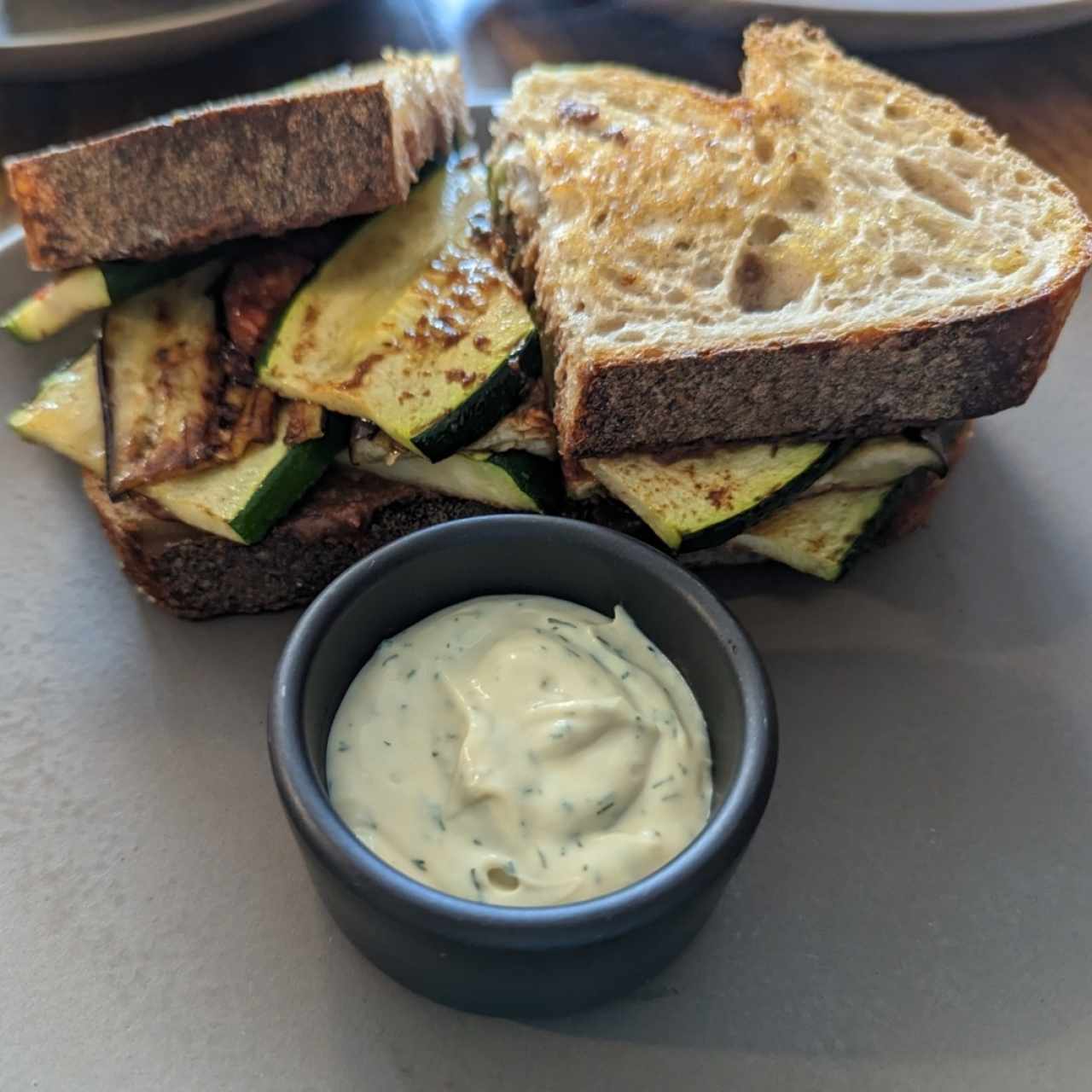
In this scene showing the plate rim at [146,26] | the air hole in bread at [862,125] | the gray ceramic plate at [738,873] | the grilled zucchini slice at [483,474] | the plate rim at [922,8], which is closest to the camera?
the gray ceramic plate at [738,873]

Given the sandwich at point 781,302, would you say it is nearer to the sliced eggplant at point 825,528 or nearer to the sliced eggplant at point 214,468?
the sliced eggplant at point 825,528

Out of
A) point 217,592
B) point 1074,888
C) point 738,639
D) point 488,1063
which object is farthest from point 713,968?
point 217,592

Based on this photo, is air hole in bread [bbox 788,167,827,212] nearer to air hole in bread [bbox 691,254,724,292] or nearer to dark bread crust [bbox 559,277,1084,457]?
air hole in bread [bbox 691,254,724,292]

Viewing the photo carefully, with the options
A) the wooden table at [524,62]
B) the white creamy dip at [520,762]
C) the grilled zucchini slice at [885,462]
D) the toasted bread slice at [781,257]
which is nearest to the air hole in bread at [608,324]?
the toasted bread slice at [781,257]

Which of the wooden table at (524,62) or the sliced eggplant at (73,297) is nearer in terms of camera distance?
the sliced eggplant at (73,297)

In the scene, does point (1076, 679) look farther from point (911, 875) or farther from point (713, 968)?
point (713, 968)

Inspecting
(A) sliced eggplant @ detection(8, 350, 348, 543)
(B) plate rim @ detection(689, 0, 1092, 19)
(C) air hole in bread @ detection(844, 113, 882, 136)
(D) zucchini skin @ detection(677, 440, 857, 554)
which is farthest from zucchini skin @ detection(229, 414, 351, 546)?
(B) plate rim @ detection(689, 0, 1092, 19)

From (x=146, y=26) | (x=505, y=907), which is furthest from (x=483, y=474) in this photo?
(x=146, y=26)

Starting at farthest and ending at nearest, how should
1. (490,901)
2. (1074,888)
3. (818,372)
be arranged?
(818,372), (1074,888), (490,901)
